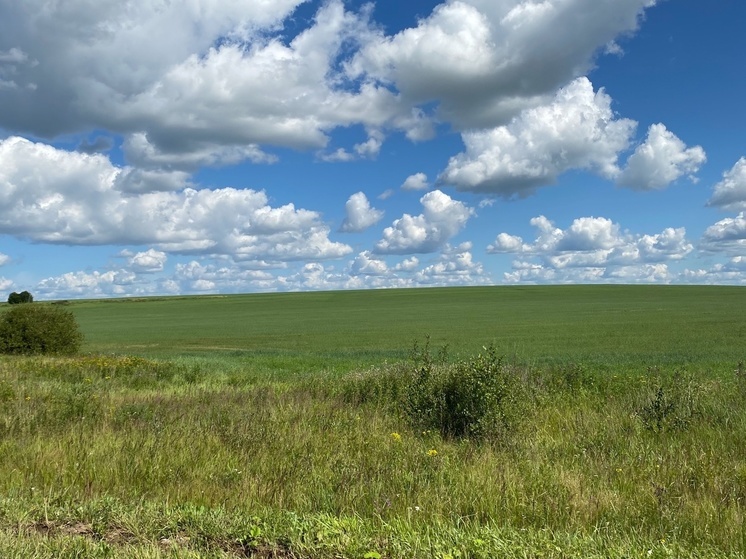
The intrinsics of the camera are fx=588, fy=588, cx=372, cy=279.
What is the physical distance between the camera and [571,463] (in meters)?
7.57

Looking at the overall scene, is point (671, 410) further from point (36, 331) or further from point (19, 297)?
point (19, 297)

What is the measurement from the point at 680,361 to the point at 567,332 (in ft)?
64.0

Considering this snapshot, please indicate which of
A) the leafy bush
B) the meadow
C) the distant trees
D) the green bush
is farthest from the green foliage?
the distant trees

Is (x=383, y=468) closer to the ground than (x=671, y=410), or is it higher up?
higher up

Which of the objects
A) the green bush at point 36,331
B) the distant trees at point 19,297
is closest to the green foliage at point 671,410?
the green bush at point 36,331

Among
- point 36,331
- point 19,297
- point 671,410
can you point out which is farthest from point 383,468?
point 19,297

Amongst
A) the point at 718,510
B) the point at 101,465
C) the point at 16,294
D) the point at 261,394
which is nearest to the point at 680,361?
the point at 261,394

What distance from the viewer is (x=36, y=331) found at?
86.7 feet

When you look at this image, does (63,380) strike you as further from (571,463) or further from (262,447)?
(571,463)

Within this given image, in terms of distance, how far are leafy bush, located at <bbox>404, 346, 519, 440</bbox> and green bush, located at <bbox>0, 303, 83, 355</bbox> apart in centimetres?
2172

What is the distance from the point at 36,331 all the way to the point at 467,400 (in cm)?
2344

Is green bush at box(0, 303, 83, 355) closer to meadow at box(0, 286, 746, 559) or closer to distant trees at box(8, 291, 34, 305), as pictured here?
meadow at box(0, 286, 746, 559)

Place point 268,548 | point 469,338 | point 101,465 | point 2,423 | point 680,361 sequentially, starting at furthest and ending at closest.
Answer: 1. point 469,338
2. point 680,361
3. point 2,423
4. point 101,465
5. point 268,548

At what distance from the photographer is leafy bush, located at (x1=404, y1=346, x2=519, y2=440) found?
9.53m
